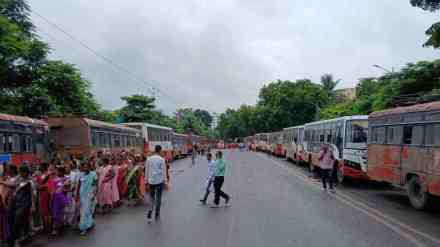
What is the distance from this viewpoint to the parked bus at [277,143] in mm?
48600

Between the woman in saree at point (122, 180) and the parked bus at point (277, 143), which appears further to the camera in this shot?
the parked bus at point (277, 143)

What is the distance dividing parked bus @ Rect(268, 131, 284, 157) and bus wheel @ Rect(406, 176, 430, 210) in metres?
35.0

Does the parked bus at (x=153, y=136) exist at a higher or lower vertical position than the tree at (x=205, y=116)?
lower

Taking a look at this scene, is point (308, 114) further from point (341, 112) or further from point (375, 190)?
point (375, 190)

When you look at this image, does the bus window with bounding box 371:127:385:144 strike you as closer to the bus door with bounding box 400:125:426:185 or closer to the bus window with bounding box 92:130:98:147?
the bus door with bounding box 400:125:426:185

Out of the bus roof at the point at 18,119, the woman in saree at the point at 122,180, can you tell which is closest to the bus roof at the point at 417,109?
the woman in saree at the point at 122,180

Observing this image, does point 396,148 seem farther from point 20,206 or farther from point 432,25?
point 20,206

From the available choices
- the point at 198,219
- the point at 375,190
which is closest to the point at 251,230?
the point at 198,219

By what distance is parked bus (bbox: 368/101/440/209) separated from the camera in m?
11.3

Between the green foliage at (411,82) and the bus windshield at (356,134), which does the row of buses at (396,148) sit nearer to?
the bus windshield at (356,134)

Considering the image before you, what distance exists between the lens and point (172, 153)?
44.0 meters

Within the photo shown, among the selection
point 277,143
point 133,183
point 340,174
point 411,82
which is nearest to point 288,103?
point 277,143

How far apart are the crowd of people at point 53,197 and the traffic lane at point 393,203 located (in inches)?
270

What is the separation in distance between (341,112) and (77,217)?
3753 centimetres
